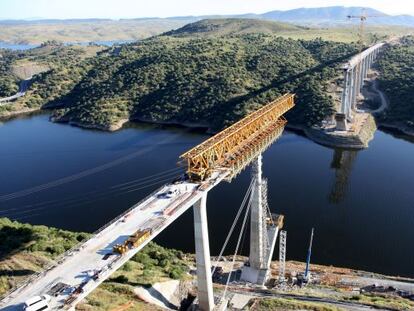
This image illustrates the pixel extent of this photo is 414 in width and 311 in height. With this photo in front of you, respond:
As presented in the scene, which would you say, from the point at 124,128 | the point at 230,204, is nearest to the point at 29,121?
the point at 124,128

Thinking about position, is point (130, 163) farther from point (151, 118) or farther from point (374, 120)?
point (374, 120)

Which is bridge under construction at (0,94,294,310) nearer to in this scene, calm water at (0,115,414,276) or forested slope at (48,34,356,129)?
calm water at (0,115,414,276)

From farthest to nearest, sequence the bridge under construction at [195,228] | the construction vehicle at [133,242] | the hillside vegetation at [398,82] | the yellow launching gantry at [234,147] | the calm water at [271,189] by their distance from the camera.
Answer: the hillside vegetation at [398,82]
the calm water at [271,189]
the yellow launching gantry at [234,147]
the construction vehicle at [133,242]
the bridge under construction at [195,228]

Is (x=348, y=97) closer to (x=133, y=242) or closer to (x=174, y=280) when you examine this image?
(x=174, y=280)

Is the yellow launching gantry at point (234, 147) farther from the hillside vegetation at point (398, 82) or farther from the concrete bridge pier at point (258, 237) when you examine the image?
the hillside vegetation at point (398, 82)

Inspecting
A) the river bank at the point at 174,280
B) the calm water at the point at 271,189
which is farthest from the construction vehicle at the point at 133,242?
the calm water at the point at 271,189

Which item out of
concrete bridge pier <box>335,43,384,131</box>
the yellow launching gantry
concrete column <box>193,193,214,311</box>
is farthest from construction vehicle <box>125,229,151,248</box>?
concrete bridge pier <box>335,43,384,131</box>
